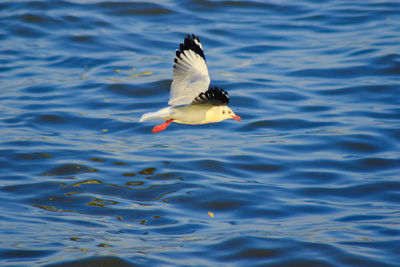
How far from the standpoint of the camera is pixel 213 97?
263 inches

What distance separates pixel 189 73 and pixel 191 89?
0.20 m

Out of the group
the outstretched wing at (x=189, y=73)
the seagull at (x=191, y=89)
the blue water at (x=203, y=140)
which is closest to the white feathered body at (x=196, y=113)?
the seagull at (x=191, y=89)

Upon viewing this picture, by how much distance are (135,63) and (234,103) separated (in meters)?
2.95

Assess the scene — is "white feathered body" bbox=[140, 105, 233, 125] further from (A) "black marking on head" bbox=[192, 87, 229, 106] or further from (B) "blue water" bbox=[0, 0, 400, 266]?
(B) "blue water" bbox=[0, 0, 400, 266]

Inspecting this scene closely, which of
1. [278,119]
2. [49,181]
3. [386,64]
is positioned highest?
[386,64]

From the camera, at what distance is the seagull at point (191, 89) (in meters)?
7.09

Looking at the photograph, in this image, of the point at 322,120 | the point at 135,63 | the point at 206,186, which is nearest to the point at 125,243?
the point at 206,186

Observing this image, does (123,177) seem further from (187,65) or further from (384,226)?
(384,226)

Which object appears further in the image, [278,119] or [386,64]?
[386,64]

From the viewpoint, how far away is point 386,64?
13.5 m

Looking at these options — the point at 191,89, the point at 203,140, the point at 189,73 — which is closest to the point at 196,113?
the point at 191,89

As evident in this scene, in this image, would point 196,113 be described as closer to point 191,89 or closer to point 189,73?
point 191,89

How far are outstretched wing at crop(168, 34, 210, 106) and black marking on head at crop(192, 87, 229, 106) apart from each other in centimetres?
17

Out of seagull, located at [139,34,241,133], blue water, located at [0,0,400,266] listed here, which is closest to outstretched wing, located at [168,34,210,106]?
seagull, located at [139,34,241,133]
